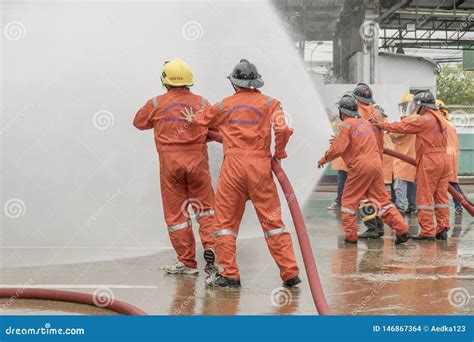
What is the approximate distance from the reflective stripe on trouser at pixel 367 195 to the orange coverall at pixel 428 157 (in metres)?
0.48

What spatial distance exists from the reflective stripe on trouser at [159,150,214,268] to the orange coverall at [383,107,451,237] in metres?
2.93

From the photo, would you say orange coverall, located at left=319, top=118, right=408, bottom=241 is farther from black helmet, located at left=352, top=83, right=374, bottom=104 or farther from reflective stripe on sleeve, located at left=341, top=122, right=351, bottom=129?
black helmet, located at left=352, top=83, right=374, bottom=104

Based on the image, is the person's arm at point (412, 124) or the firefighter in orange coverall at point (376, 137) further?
the firefighter in orange coverall at point (376, 137)

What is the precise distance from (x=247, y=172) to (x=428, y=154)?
342 centimetres

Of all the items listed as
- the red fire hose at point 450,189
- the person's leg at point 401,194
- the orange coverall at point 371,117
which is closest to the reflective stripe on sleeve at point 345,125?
the orange coverall at point 371,117

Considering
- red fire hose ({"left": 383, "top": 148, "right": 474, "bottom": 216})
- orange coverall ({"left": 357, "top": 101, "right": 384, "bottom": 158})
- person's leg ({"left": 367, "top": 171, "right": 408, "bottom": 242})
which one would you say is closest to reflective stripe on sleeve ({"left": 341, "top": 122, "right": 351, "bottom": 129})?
person's leg ({"left": 367, "top": 171, "right": 408, "bottom": 242})

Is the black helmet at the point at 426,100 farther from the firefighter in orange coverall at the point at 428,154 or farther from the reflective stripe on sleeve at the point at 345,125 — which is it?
the reflective stripe on sleeve at the point at 345,125

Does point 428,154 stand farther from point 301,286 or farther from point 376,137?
point 301,286

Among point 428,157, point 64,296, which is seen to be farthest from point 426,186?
point 64,296

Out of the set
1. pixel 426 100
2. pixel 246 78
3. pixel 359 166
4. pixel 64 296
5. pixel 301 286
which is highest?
pixel 246 78

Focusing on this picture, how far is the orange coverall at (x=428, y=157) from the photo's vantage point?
810cm

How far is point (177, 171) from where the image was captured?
5973 millimetres

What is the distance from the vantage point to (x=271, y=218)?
216 inches

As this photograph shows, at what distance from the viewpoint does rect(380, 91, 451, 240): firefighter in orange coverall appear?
8.11 metres
